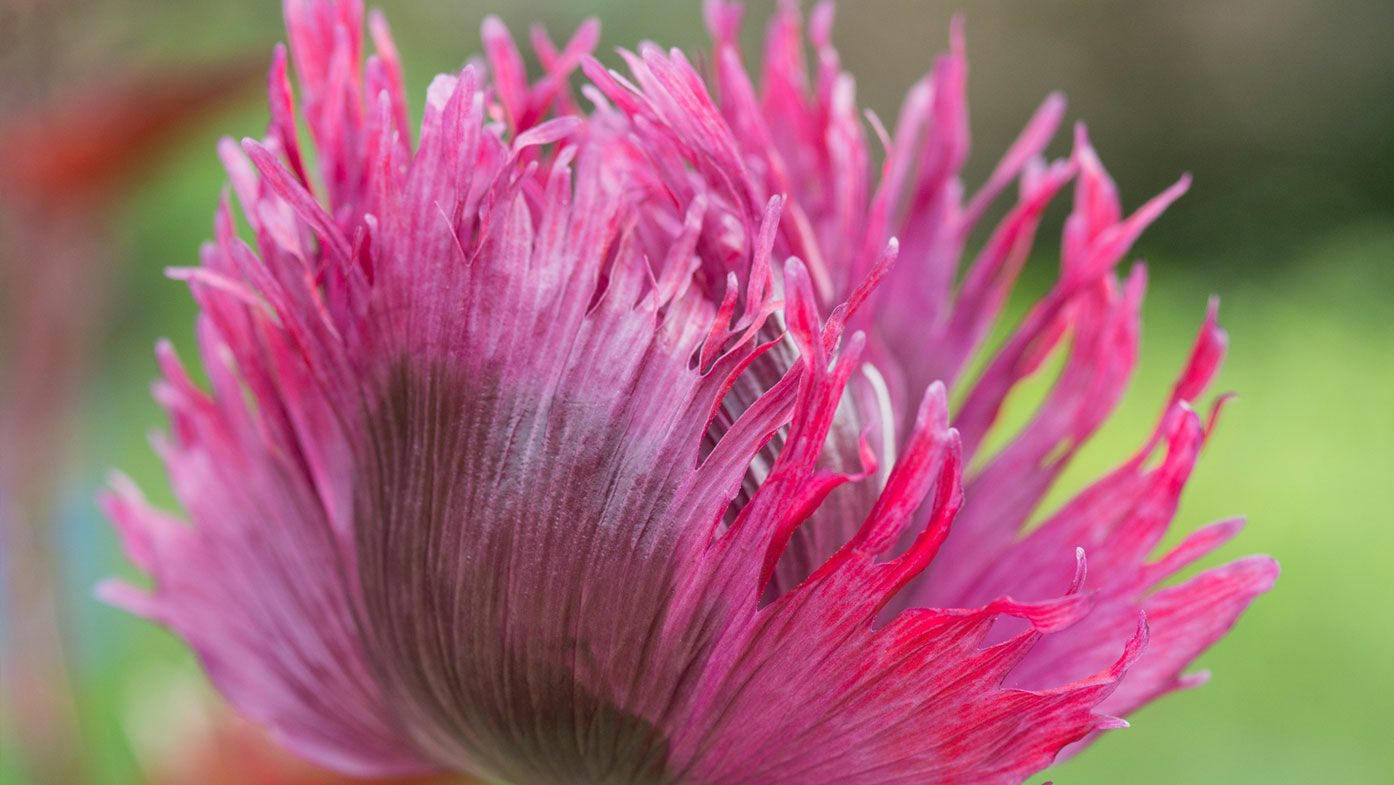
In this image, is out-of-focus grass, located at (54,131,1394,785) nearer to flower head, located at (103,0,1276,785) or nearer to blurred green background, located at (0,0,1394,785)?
blurred green background, located at (0,0,1394,785)

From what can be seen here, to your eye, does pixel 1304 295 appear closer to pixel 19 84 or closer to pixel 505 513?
pixel 19 84

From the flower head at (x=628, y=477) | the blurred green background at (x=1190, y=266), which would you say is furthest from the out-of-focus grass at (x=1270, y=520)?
the flower head at (x=628, y=477)

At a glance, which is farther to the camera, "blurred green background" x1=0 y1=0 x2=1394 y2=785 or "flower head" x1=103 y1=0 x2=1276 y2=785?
"blurred green background" x1=0 y1=0 x2=1394 y2=785

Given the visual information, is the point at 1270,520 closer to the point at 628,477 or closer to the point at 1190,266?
the point at 628,477

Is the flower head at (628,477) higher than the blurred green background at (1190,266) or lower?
lower

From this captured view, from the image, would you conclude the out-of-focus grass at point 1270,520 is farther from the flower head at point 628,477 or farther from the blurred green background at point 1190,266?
the flower head at point 628,477

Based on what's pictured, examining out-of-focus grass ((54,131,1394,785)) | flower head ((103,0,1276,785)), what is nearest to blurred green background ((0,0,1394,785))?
out-of-focus grass ((54,131,1394,785))

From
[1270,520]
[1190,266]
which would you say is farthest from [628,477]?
[1190,266]
